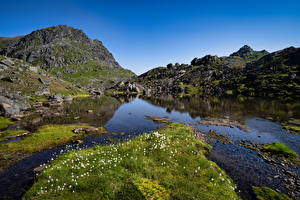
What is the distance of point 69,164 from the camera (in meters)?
13.2

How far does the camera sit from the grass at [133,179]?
1016 cm

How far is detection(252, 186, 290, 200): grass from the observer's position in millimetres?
12919

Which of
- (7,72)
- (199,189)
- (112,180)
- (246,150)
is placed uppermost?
(7,72)

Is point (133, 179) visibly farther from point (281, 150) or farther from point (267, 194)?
point (281, 150)

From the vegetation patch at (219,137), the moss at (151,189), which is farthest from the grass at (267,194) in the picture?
the vegetation patch at (219,137)

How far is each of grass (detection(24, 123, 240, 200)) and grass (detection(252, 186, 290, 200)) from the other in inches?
132

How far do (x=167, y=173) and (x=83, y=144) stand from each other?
1879cm

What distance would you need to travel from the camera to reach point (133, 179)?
1157 centimetres

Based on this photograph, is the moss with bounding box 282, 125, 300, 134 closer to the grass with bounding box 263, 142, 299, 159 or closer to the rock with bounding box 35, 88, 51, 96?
the grass with bounding box 263, 142, 299, 159

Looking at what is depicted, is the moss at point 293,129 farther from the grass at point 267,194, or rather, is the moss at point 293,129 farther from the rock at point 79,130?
the rock at point 79,130

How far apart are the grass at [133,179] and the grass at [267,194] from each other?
11.0 ft

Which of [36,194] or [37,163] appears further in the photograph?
[37,163]


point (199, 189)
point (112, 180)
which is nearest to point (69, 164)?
point (112, 180)

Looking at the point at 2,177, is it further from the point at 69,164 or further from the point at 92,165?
the point at 92,165
